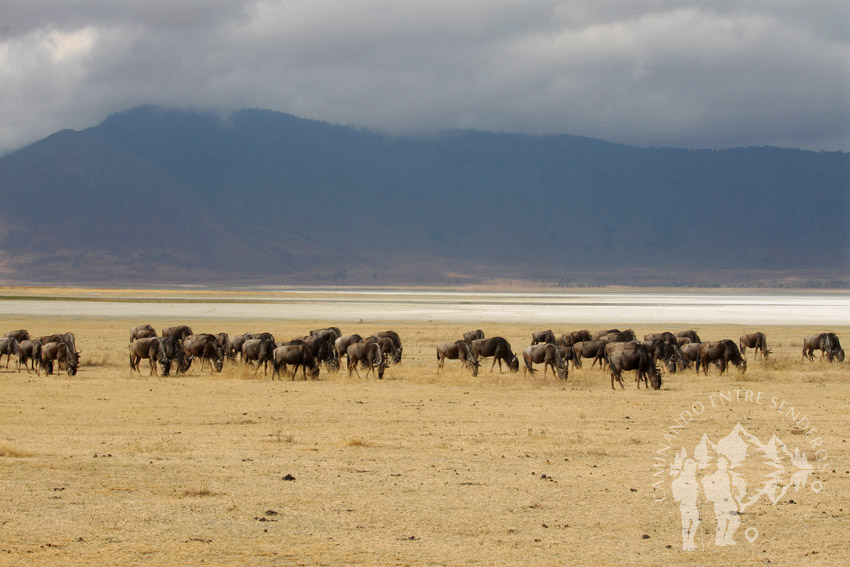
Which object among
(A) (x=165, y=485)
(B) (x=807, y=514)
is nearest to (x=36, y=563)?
(A) (x=165, y=485)

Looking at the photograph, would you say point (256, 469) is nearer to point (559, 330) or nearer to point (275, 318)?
point (559, 330)

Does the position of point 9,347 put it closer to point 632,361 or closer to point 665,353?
point 632,361

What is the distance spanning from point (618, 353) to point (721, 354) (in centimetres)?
525

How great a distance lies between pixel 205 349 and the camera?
30.7 meters

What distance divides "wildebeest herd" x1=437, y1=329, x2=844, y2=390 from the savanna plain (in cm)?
70

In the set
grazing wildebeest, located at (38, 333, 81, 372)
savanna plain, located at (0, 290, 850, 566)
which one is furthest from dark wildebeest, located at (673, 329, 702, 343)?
grazing wildebeest, located at (38, 333, 81, 372)

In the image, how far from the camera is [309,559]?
32.7 ft

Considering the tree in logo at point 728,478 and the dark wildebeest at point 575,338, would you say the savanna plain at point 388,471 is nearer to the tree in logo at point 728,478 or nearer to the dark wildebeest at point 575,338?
the tree in logo at point 728,478

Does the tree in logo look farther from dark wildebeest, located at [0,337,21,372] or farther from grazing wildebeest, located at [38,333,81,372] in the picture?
dark wildebeest, located at [0,337,21,372]

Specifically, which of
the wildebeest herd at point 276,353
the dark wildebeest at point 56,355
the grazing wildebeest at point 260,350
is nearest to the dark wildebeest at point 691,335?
the wildebeest herd at point 276,353

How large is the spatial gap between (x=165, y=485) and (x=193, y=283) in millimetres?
190140

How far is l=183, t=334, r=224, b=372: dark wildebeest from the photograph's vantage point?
30594mm

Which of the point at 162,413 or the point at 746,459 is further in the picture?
the point at 162,413

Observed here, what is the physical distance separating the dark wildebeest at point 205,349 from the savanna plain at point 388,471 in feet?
8.30
